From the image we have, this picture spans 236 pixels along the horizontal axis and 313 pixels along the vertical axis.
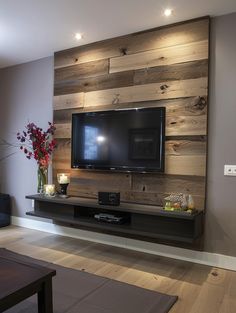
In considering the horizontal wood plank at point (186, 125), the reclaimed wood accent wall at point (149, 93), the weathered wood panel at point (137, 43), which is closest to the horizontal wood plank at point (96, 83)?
the reclaimed wood accent wall at point (149, 93)

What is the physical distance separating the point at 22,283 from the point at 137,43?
8.89 ft

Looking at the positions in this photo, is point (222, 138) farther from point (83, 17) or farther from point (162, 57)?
point (83, 17)

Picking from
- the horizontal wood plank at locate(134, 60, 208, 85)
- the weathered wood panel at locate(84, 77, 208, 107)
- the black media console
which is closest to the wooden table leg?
the black media console

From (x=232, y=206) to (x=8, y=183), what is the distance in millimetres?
3327

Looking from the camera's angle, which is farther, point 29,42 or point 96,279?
point 29,42

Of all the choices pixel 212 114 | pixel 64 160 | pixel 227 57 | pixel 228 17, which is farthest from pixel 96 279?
pixel 228 17

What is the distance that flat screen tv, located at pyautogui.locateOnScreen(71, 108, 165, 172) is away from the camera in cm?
293

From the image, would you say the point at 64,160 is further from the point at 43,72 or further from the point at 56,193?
the point at 43,72

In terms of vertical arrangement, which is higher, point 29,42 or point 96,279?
point 29,42

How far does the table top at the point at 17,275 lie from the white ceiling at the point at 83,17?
2252 mm

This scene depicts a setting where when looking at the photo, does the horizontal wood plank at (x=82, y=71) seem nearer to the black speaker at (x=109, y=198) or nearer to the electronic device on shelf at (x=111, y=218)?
the black speaker at (x=109, y=198)

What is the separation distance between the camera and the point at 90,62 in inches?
136

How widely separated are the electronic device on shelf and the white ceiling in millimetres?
2110

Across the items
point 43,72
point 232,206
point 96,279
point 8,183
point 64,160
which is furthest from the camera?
point 8,183
